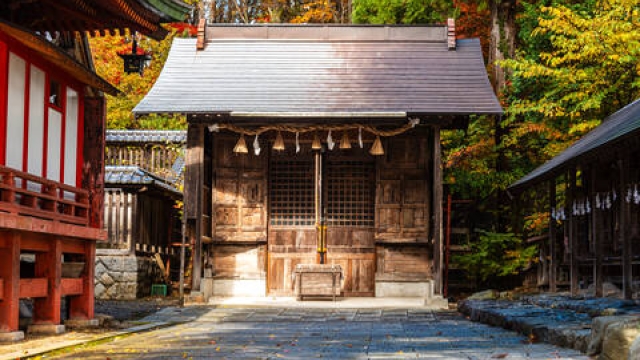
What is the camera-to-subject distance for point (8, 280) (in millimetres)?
11820

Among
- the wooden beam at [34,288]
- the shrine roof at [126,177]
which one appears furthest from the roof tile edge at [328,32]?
the wooden beam at [34,288]

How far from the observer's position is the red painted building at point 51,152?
11969 mm

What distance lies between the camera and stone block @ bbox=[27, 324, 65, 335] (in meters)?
13.0

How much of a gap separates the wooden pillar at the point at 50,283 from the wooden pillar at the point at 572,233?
381 inches

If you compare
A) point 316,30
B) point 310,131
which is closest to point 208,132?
point 310,131

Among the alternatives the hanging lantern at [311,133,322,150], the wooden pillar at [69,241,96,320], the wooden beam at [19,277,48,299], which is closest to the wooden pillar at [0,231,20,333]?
the wooden beam at [19,277,48,299]

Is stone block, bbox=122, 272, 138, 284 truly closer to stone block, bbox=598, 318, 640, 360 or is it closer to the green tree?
the green tree

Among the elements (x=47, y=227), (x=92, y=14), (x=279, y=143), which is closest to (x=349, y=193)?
(x=279, y=143)

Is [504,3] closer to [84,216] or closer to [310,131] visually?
[310,131]

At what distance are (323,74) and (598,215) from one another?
7744mm

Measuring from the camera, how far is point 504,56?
25.8 meters

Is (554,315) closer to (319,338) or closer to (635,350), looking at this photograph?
(319,338)

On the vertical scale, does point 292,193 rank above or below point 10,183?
above

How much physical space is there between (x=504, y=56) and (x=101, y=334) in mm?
16387
